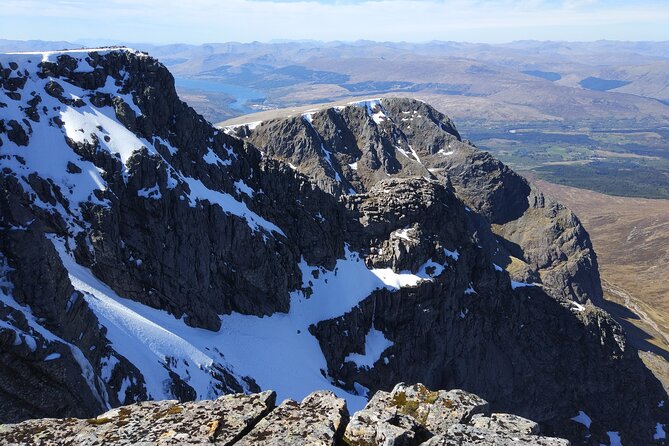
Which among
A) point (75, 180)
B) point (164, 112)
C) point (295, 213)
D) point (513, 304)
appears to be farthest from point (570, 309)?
point (75, 180)

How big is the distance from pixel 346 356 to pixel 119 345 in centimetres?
4294

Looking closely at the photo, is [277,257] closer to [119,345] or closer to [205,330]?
[205,330]

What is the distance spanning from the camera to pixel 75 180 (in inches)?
2537

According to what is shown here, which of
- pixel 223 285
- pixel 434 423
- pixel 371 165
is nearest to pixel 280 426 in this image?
pixel 434 423

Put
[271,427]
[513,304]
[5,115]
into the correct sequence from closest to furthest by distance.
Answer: [271,427] → [5,115] → [513,304]

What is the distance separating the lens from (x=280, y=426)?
60.8ft

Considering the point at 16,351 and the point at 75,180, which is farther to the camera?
the point at 75,180

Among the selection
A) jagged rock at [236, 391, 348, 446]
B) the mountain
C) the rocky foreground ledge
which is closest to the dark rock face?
the mountain

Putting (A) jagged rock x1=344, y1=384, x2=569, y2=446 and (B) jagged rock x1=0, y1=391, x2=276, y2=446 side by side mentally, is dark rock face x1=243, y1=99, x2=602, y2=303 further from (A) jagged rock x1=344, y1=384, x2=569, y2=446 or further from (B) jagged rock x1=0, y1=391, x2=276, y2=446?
(B) jagged rock x1=0, y1=391, x2=276, y2=446

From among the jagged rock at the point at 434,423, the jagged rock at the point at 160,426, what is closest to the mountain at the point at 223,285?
the jagged rock at the point at 160,426

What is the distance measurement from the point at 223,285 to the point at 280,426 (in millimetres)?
61954

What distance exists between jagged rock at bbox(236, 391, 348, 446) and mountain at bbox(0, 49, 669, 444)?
25628 mm

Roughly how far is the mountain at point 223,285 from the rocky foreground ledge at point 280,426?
65.8 feet

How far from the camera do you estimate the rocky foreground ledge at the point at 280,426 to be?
17.9 meters
